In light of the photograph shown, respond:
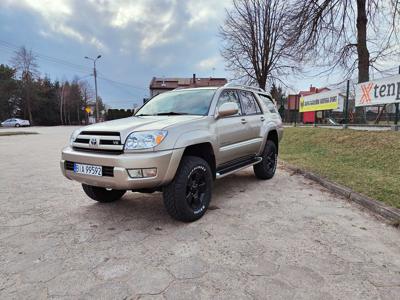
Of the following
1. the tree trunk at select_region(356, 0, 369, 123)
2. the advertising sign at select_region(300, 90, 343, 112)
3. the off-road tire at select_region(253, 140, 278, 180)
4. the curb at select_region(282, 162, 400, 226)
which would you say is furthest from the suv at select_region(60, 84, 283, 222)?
the tree trunk at select_region(356, 0, 369, 123)

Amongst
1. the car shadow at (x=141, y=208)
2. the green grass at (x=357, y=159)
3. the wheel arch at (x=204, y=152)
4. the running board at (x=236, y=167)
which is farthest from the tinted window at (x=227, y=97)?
the green grass at (x=357, y=159)

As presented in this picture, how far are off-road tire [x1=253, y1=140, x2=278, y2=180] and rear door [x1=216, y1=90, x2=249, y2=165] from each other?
92 cm

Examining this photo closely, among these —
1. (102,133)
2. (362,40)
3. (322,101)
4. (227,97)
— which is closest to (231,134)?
(227,97)

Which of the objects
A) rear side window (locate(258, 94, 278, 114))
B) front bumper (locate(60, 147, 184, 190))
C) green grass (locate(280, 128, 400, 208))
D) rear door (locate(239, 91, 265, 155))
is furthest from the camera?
rear side window (locate(258, 94, 278, 114))

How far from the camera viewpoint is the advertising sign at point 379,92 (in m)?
8.48

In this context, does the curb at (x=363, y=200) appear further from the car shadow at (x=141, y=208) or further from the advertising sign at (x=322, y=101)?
the advertising sign at (x=322, y=101)

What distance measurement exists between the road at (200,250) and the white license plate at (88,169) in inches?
26.7

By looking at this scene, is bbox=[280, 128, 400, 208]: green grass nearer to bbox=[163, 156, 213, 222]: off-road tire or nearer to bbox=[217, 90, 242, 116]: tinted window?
bbox=[217, 90, 242, 116]: tinted window

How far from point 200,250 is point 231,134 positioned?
2.06 m

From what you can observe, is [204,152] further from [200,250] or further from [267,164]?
[267,164]

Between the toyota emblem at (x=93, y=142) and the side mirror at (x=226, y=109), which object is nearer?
the toyota emblem at (x=93, y=142)

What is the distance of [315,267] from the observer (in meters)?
2.56

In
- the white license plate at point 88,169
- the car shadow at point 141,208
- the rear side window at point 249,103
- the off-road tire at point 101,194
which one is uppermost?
the rear side window at point 249,103

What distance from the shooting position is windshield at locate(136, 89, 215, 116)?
4.25 m
